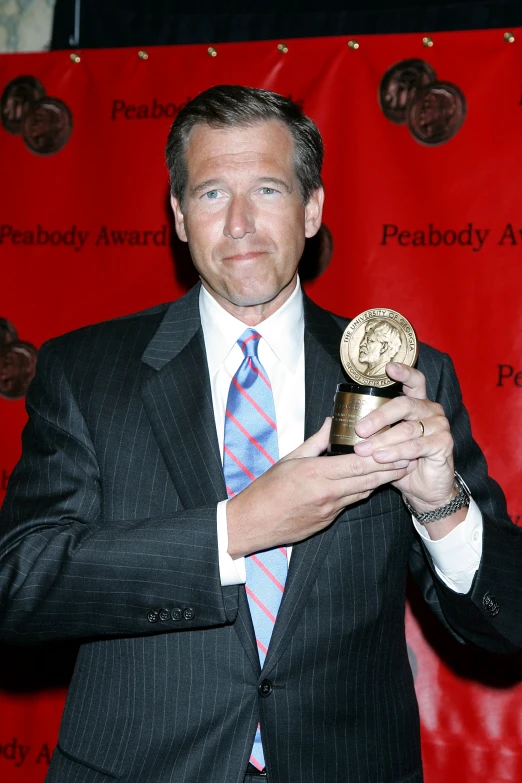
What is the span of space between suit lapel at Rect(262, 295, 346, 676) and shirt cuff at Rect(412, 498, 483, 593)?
0.23m

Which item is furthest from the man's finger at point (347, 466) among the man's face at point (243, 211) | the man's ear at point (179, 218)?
the man's ear at point (179, 218)

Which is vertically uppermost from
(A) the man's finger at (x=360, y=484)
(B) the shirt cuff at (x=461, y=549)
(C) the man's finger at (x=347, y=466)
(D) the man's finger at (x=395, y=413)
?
(D) the man's finger at (x=395, y=413)

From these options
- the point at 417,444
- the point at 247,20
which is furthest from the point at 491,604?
the point at 247,20

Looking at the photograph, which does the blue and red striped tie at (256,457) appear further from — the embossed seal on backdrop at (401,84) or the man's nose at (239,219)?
the embossed seal on backdrop at (401,84)

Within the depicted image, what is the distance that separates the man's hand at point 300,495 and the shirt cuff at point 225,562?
0.4 inches

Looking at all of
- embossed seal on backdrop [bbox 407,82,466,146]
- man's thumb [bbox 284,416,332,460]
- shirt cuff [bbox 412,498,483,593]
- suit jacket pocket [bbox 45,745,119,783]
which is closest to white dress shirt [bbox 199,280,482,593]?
shirt cuff [bbox 412,498,483,593]

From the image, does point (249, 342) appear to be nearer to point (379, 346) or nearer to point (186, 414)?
point (186, 414)

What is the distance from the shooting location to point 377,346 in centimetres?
187

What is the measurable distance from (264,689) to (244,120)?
1299mm

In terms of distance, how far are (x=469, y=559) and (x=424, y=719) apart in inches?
57.4

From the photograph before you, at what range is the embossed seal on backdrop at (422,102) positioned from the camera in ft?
10.3

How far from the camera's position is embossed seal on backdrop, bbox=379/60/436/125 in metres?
3.15

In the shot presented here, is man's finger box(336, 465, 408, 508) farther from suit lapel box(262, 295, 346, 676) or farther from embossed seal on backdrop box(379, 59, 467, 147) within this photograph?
embossed seal on backdrop box(379, 59, 467, 147)

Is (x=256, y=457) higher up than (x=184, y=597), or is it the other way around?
(x=256, y=457)
